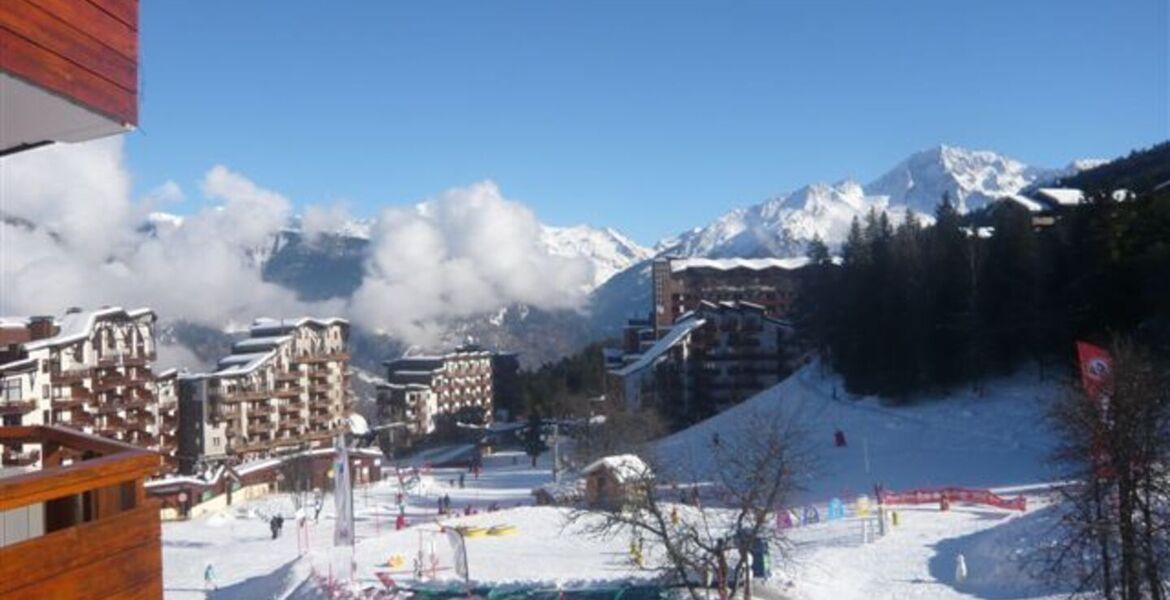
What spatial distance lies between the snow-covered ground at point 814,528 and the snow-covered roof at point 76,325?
12.6 meters

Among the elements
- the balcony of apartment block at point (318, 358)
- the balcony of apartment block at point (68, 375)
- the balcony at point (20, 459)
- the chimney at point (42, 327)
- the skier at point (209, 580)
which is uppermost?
the chimney at point (42, 327)

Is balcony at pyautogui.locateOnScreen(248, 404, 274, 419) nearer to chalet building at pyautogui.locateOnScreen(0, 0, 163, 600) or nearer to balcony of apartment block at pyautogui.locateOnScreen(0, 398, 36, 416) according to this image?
balcony of apartment block at pyautogui.locateOnScreen(0, 398, 36, 416)

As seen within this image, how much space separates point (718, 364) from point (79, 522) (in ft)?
203

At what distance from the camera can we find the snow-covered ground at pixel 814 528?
23.6 metres

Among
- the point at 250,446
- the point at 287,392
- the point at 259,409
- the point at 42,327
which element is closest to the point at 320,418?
the point at 287,392

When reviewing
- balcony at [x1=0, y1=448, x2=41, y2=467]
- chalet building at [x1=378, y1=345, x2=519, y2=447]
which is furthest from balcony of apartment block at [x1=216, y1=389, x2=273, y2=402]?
balcony at [x1=0, y1=448, x2=41, y2=467]

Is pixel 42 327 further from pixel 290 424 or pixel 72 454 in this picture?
pixel 72 454

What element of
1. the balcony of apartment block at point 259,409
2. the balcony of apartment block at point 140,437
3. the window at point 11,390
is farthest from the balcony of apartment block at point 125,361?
the balcony of apartment block at point 259,409

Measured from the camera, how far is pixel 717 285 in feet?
303

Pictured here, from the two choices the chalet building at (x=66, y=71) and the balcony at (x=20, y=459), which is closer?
the chalet building at (x=66, y=71)

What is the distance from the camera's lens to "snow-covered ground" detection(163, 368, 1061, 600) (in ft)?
77.4

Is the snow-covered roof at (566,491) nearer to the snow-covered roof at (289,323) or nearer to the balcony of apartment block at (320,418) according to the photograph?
the balcony of apartment block at (320,418)

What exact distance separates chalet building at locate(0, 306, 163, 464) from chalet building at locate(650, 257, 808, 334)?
44785mm

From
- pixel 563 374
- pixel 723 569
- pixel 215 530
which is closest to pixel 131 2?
pixel 723 569
